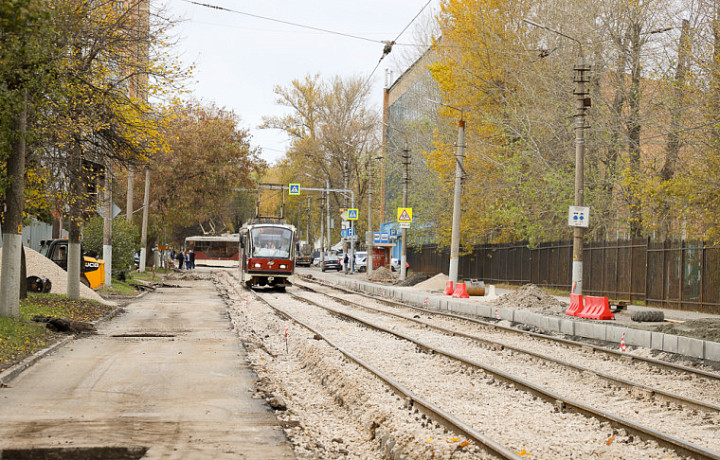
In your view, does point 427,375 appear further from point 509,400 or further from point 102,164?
point 102,164

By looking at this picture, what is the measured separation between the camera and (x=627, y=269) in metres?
28.5

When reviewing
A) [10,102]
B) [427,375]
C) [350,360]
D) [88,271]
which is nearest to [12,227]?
[10,102]

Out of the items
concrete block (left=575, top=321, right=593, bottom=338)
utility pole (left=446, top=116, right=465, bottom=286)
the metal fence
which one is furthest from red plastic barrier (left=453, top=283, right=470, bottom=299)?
concrete block (left=575, top=321, right=593, bottom=338)

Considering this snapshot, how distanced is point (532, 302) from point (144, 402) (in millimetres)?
17620

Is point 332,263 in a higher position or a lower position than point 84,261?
lower

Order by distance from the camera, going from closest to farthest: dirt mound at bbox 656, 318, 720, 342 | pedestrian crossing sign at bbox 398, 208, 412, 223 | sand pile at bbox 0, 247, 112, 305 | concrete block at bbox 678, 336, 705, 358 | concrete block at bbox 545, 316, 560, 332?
concrete block at bbox 678, 336, 705, 358 < dirt mound at bbox 656, 318, 720, 342 < concrete block at bbox 545, 316, 560, 332 < sand pile at bbox 0, 247, 112, 305 < pedestrian crossing sign at bbox 398, 208, 412, 223

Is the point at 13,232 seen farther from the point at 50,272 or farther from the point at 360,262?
the point at 360,262

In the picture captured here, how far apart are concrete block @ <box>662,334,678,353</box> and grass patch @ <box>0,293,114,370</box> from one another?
11.5 m

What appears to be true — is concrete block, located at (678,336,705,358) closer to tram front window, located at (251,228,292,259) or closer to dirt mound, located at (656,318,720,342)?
dirt mound, located at (656,318,720,342)

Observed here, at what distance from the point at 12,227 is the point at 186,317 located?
662 centimetres

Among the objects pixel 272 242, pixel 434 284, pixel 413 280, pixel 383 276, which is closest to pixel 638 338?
pixel 434 284

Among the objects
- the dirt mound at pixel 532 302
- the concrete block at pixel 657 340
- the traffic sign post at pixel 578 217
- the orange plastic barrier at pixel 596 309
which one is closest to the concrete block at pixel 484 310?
the dirt mound at pixel 532 302

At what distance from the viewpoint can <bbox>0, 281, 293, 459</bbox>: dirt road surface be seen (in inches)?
292

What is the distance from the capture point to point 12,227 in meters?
16.2
